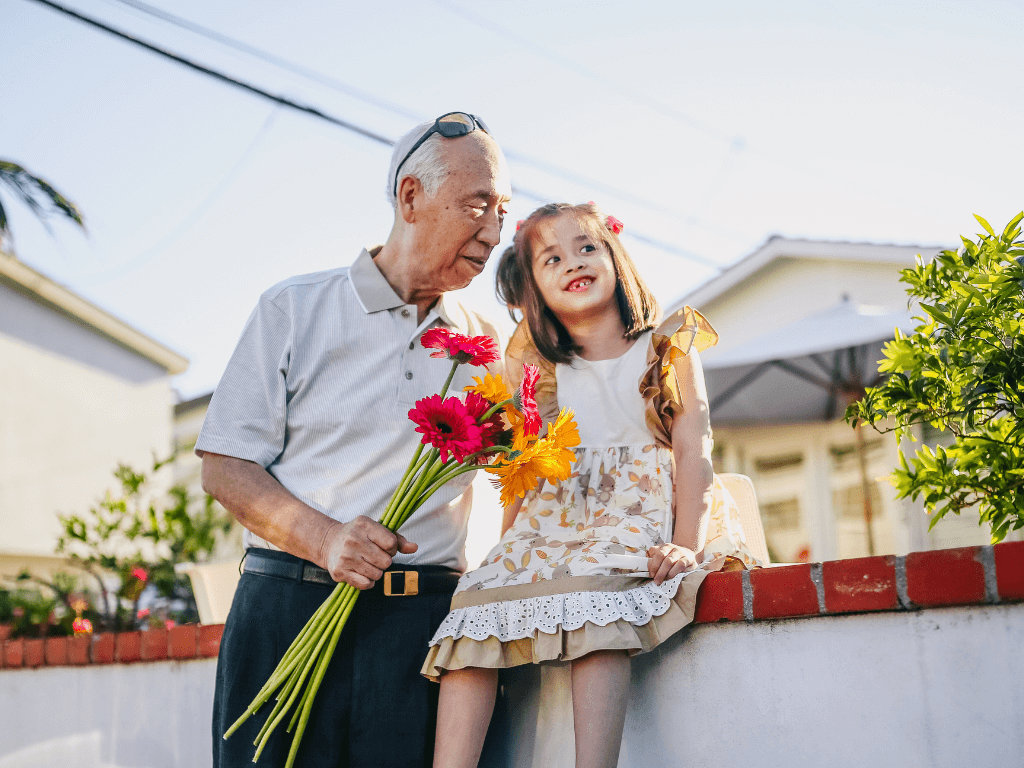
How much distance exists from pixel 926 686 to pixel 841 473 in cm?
886

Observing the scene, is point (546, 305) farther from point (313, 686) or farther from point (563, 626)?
point (313, 686)

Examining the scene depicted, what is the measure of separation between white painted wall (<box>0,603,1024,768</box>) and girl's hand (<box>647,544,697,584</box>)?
0.41 feet

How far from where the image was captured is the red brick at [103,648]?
11.6 feet

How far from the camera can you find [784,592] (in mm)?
1707

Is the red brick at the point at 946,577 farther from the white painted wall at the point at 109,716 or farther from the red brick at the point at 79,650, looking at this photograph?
the red brick at the point at 79,650

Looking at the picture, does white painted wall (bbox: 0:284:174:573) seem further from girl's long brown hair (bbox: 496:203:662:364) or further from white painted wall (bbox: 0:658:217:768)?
girl's long brown hair (bbox: 496:203:662:364)

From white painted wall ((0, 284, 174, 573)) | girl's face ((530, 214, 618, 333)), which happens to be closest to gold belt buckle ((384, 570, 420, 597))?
girl's face ((530, 214, 618, 333))

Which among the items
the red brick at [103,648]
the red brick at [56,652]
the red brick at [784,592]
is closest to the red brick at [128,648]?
the red brick at [103,648]

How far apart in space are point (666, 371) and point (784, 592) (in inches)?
26.3

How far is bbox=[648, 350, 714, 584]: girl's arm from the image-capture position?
1.88 m

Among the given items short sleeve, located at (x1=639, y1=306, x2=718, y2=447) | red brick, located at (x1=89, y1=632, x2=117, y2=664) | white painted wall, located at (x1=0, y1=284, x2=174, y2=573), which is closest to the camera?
short sleeve, located at (x1=639, y1=306, x2=718, y2=447)

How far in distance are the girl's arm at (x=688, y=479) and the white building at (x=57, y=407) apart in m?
11.6

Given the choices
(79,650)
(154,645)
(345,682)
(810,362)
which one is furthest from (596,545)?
(810,362)

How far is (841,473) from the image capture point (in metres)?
9.89
